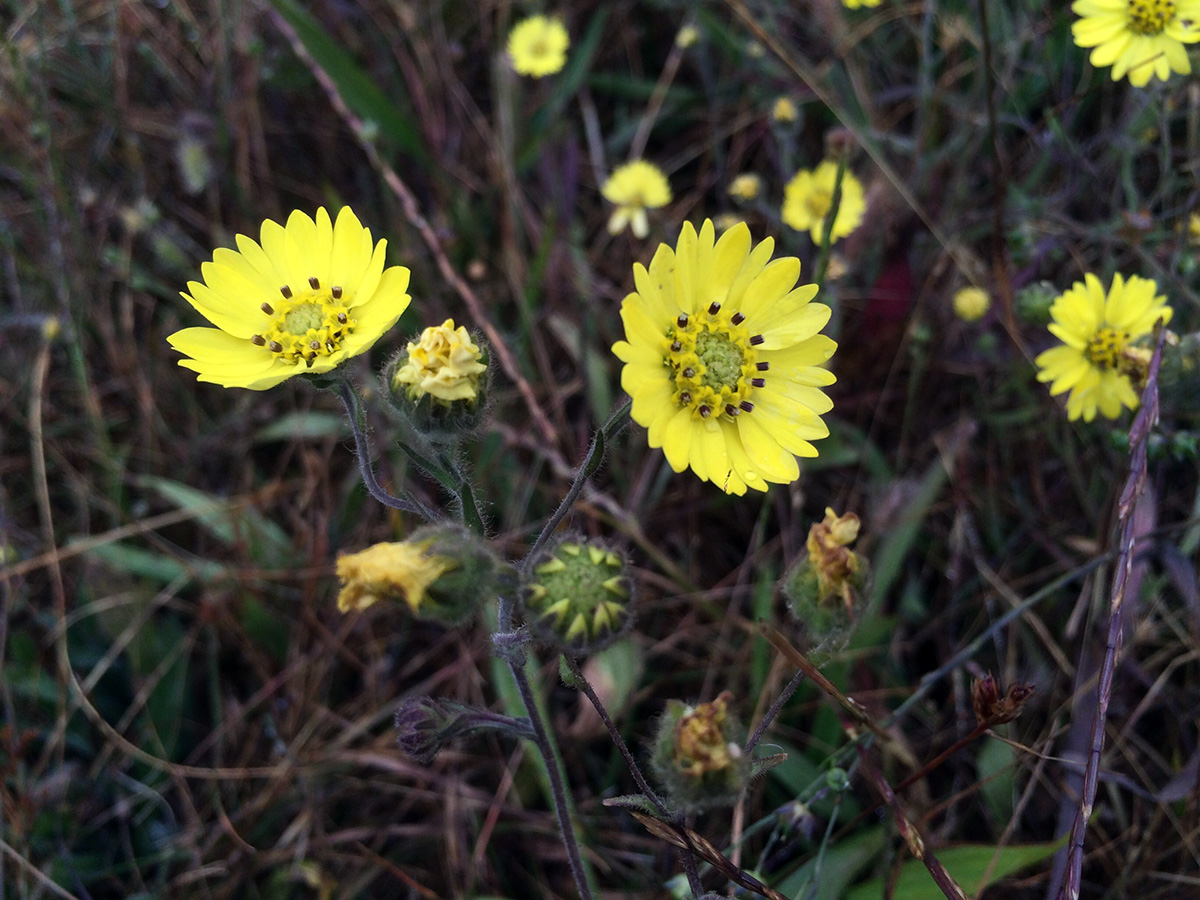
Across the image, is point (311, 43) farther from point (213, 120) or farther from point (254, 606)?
point (254, 606)

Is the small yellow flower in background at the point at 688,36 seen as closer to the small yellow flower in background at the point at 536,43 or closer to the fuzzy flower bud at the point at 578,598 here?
the small yellow flower in background at the point at 536,43

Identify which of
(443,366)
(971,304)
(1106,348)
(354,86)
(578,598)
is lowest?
(578,598)

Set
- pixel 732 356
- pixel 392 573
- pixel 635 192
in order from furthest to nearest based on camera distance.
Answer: pixel 635 192 → pixel 732 356 → pixel 392 573

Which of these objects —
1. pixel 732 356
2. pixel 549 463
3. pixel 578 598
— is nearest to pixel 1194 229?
pixel 732 356

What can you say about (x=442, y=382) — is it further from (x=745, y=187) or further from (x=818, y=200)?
(x=818, y=200)

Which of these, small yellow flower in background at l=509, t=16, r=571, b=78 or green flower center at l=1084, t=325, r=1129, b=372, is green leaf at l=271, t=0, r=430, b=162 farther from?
green flower center at l=1084, t=325, r=1129, b=372

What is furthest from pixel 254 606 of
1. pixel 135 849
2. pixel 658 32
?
pixel 658 32
